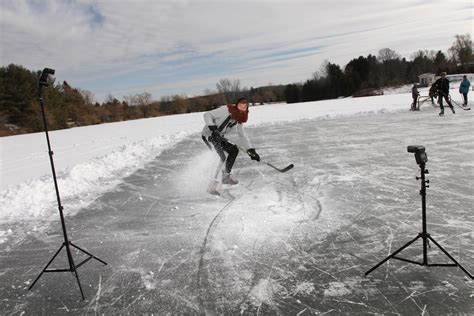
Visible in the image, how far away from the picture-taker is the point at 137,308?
273 cm

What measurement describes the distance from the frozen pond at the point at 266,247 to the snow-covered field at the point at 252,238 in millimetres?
15

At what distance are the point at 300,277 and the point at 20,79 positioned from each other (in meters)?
57.0

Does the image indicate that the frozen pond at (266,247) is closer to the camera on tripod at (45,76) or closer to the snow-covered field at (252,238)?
the snow-covered field at (252,238)

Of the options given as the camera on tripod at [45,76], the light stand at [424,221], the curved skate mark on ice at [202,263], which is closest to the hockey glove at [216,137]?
the curved skate mark on ice at [202,263]

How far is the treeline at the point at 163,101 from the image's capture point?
156ft

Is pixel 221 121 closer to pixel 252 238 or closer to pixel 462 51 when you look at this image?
pixel 252 238

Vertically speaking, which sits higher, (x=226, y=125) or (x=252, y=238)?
(x=226, y=125)

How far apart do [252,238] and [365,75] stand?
8437 cm

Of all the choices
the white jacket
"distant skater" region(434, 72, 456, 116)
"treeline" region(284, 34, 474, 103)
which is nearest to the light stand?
the white jacket

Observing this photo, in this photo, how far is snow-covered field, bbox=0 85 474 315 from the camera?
274 centimetres

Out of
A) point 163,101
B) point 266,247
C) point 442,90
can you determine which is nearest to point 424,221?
point 266,247

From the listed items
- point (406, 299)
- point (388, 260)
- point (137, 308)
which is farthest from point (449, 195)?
point (137, 308)

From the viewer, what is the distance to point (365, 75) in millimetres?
80125

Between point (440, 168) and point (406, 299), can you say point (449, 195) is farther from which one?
point (406, 299)
